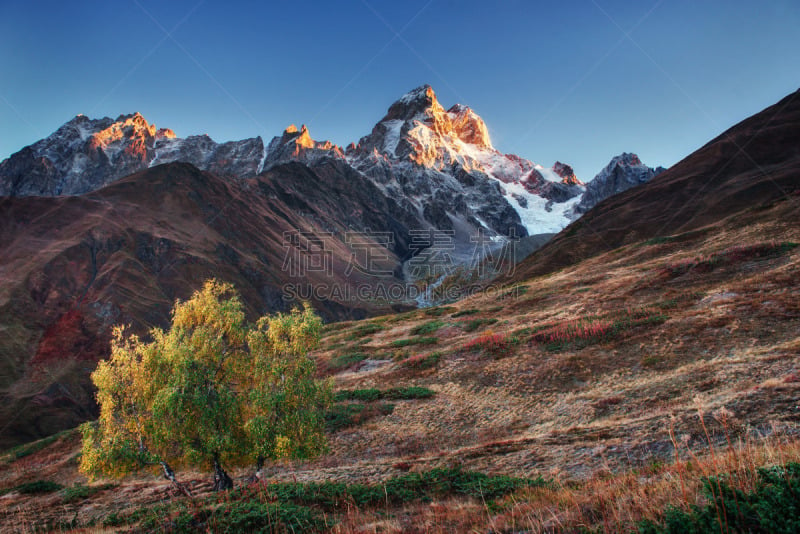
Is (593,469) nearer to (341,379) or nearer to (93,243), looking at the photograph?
(341,379)

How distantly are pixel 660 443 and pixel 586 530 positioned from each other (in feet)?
21.1

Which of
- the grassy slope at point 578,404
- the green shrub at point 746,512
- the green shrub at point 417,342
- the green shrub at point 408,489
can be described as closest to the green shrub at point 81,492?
the grassy slope at point 578,404

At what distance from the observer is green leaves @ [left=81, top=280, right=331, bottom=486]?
11828mm

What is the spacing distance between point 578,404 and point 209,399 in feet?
45.7

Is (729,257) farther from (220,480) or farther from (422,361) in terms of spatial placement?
(220,480)

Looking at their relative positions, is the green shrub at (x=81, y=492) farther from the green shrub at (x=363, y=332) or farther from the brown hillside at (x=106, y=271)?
the brown hillside at (x=106, y=271)

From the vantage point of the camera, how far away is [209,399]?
12.5m

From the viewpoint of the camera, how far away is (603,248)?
69.1m

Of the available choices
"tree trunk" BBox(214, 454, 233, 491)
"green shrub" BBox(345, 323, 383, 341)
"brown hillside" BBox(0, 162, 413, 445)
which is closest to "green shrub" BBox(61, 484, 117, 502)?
"tree trunk" BBox(214, 454, 233, 491)

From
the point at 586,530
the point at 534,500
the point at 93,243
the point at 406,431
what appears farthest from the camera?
the point at 93,243

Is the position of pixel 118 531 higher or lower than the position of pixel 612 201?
lower

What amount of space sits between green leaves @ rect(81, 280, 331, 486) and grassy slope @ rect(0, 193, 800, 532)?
227 centimetres

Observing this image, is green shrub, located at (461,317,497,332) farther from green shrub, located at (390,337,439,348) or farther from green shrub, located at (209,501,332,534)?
green shrub, located at (209,501,332,534)

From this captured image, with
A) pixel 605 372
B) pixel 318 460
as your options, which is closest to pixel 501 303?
pixel 605 372
